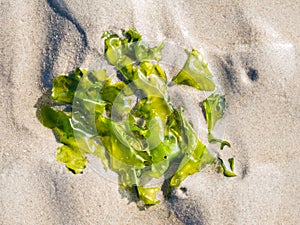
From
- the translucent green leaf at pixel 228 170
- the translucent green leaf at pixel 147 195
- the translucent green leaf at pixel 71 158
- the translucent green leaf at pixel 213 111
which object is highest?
the translucent green leaf at pixel 213 111

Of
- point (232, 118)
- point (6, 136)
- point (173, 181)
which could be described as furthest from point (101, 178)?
point (232, 118)

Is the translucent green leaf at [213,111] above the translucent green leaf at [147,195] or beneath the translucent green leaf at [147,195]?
above

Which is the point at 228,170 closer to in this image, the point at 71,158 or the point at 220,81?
the point at 220,81

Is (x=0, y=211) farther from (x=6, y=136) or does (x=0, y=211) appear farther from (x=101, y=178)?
(x=101, y=178)

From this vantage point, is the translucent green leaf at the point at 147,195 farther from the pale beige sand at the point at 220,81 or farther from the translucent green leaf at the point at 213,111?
the translucent green leaf at the point at 213,111

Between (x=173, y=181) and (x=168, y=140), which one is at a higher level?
(x=168, y=140)

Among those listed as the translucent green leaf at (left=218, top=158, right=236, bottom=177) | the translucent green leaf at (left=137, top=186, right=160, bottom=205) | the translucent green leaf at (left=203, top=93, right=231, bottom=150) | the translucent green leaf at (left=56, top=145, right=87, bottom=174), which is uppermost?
the translucent green leaf at (left=203, top=93, right=231, bottom=150)

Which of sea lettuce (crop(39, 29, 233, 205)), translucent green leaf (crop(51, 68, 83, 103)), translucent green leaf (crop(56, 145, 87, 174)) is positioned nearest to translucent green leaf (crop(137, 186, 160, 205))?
sea lettuce (crop(39, 29, 233, 205))

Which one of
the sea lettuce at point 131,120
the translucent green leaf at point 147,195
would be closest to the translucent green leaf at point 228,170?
the sea lettuce at point 131,120

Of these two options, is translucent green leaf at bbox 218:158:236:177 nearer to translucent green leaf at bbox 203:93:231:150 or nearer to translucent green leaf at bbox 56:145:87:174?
translucent green leaf at bbox 203:93:231:150
